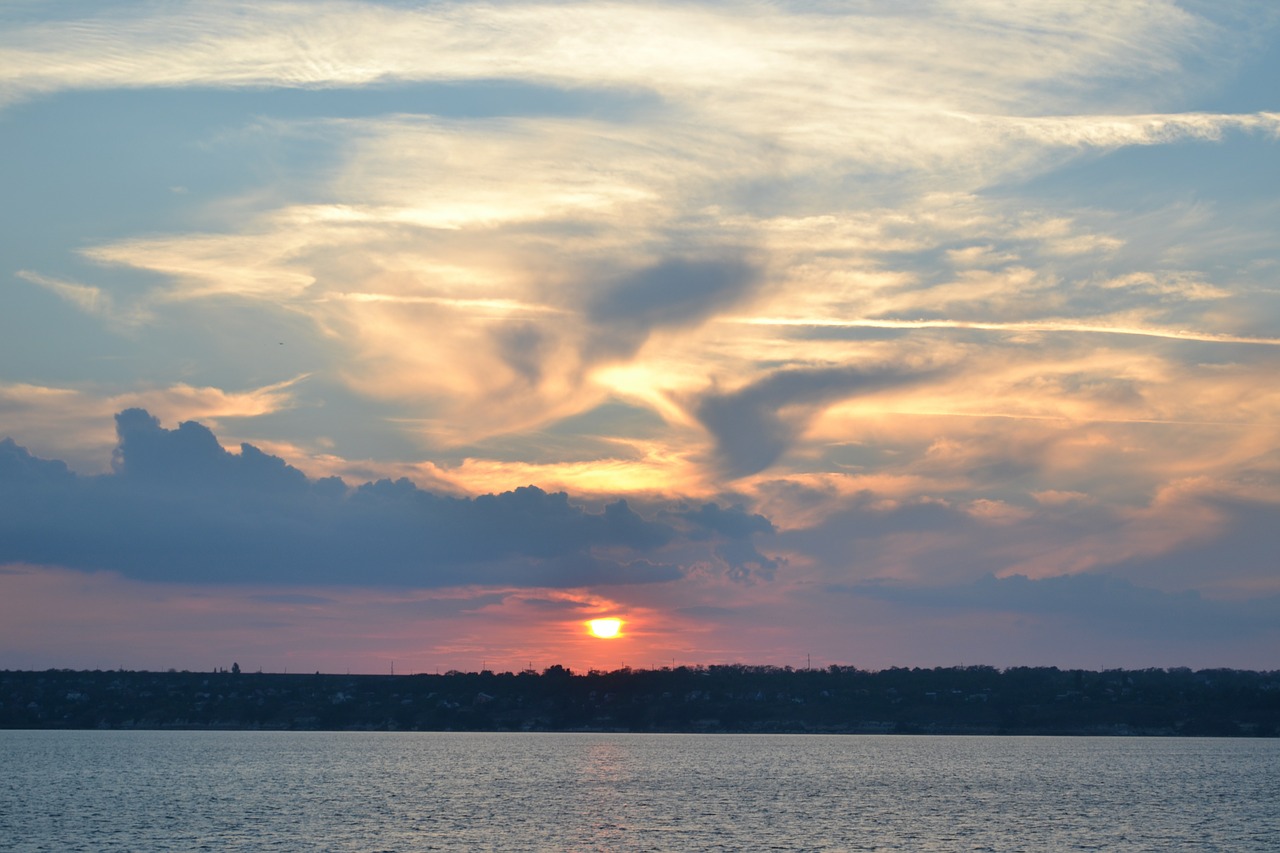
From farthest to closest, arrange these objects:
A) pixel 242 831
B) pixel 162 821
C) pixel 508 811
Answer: pixel 508 811, pixel 162 821, pixel 242 831

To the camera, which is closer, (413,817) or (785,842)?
(785,842)

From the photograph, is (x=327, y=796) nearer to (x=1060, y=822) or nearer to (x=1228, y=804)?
(x=1060, y=822)

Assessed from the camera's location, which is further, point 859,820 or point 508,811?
point 508,811

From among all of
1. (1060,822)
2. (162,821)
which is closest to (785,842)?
(1060,822)

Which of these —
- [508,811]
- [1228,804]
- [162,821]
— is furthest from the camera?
[1228,804]

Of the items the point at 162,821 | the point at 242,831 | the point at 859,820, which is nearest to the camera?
the point at 242,831

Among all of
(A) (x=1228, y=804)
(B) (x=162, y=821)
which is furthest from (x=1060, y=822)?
(B) (x=162, y=821)

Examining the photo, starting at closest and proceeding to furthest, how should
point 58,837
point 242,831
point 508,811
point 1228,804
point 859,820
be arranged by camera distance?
point 58,837 → point 242,831 → point 859,820 → point 508,811 → point 1228,804

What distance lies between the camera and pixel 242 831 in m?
127

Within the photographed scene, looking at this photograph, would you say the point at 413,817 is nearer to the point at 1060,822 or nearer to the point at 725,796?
the point at 725,796

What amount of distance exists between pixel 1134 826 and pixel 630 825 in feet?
177

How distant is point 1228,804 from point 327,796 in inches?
4707

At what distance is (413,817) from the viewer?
143875 millimetres

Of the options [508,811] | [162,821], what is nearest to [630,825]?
[508,811]
